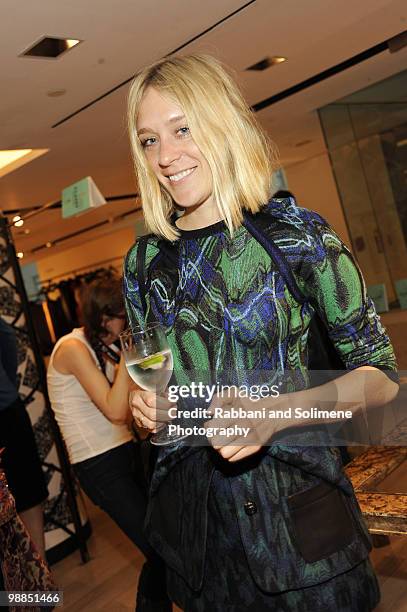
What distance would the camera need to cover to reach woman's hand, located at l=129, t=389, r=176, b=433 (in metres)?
1.04

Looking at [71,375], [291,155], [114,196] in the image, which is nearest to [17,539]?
[71,375]

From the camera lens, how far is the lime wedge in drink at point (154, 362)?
103 cm

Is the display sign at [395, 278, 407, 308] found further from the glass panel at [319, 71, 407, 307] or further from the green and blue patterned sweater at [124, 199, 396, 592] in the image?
the green and blue patterned sweater at [124, 199, 396, 592]

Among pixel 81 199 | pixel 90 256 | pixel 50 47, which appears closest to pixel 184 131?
pixel 81 199

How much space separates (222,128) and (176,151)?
9cm

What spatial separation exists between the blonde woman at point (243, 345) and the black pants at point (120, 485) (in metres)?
1.86

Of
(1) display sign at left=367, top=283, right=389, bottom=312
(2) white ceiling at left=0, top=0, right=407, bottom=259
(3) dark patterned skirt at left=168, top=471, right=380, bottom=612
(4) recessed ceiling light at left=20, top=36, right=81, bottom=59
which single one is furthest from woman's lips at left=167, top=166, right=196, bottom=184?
(1) display sign at left=367, top=283, right=389, bottom=312

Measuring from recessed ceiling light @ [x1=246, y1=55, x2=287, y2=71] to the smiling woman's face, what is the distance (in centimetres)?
481

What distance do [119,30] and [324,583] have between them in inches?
150

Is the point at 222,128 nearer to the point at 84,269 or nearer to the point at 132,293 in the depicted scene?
the point at 132,293

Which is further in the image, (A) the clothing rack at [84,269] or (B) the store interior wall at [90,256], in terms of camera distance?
(A) the clothing rack at [84,269]

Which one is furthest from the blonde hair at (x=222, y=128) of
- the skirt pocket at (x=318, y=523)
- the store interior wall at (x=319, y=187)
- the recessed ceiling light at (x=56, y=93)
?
the store interior wall at (x=319, y=187)

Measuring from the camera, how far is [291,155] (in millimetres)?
11242

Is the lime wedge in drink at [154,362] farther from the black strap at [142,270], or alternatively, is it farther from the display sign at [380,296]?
the display sign at [380,296]
